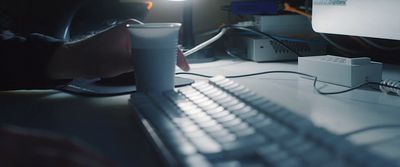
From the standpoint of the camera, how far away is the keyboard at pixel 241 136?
1.20 ft

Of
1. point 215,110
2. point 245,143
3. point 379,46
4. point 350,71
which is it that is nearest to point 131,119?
point 215,110

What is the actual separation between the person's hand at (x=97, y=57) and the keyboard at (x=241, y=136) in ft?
0.75

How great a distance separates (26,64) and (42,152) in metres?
0.52

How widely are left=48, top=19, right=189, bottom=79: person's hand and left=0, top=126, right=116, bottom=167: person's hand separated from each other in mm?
460

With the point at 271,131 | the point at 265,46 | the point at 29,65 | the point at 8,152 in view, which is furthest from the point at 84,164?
the point at 265,46

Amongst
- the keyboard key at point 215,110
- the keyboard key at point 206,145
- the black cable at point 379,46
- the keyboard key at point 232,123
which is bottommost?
the keyboard key at point 215,110

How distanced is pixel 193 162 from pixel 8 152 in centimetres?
14

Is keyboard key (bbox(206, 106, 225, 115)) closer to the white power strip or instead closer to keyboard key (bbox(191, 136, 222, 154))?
keyboard key (bbox(191, 136, 222, 154))

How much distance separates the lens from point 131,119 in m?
0.59

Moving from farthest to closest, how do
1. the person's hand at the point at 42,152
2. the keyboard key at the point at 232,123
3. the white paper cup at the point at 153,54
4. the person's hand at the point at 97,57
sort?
1. the person's hand at the point at 97,57
2. the white paper cup at the point at 153,54
3. the keyboard key at the point at 232,123
4. the person's hand at the point at 42,152

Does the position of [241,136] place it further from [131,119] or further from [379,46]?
[379,46]

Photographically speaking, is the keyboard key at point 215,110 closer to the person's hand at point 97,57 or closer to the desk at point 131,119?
the desk at point 131,119

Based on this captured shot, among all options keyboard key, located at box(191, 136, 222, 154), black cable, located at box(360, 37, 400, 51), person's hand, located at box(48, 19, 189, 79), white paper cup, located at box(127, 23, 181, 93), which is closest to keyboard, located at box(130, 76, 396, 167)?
keyboard key, located at box(191, 136, 222, 154)

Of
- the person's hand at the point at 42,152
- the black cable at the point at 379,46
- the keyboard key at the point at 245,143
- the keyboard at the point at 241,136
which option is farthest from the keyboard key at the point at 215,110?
the black cable at the point at 379,46
